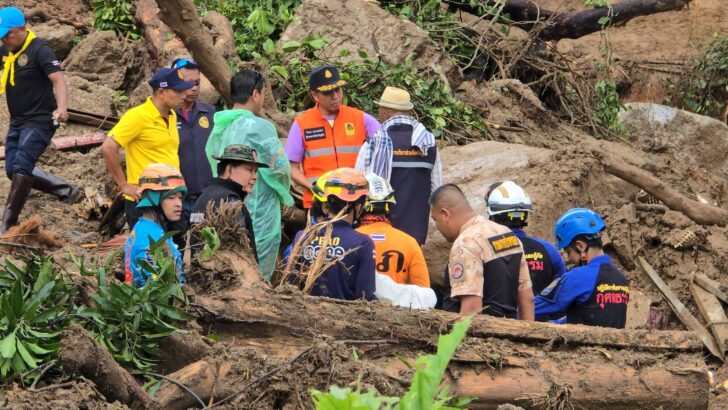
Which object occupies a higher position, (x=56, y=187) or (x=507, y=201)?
(x=507, y=201)

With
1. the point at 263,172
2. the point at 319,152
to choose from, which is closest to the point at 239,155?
the point at 263,172

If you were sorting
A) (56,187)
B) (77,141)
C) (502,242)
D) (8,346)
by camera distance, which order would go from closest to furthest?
(8,346) → (502,242) → (56,187) → (77,141)

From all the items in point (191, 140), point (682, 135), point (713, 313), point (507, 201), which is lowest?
point (713, 313)

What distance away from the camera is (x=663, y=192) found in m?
10.6

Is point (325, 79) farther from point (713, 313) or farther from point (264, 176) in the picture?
point (713, 313)

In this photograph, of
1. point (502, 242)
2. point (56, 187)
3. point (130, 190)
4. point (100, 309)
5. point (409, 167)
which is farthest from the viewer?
point (56, 187)

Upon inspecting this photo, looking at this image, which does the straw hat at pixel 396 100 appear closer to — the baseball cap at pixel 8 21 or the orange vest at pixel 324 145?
the orange vest at pixel 324 145

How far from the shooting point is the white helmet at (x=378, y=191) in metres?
6.80

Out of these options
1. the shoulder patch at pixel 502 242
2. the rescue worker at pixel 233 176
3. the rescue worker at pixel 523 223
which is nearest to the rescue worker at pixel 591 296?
the rescue worker at pixel 523 223

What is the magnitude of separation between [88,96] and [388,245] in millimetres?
6067

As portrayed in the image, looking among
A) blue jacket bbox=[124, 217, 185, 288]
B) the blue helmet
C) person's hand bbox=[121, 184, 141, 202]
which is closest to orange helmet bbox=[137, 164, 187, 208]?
blue jacket bbox=[124, 217, 185, 288]

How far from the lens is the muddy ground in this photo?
5551 mm

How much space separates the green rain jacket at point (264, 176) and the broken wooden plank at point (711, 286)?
14.0ft

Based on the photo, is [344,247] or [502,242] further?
[502,242]
